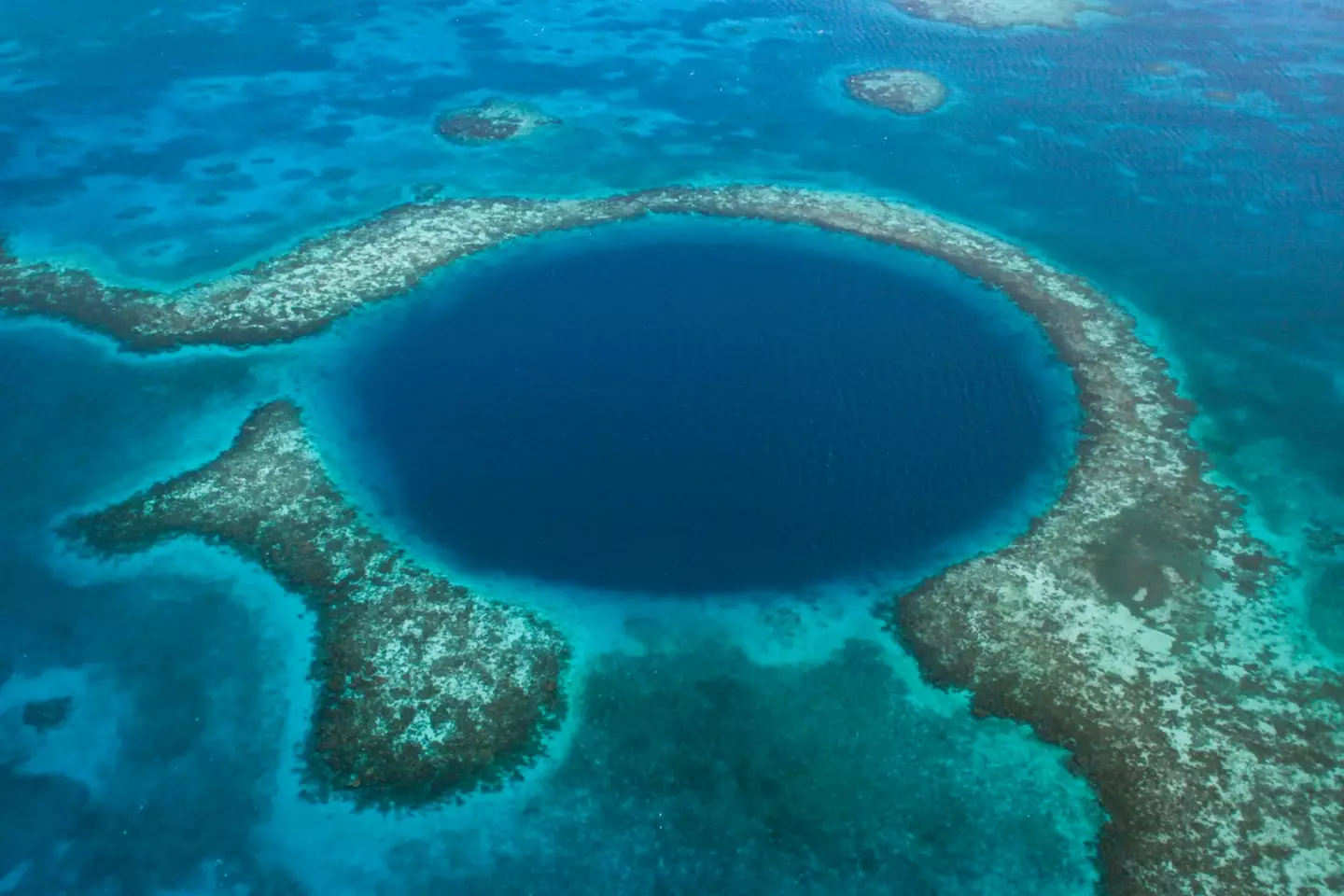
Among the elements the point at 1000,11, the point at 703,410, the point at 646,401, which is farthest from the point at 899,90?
the point at 646,401

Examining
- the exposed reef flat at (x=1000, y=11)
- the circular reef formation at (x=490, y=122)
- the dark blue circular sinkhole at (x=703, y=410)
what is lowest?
the dark blue circular sinkhole at (x=703, y=410)

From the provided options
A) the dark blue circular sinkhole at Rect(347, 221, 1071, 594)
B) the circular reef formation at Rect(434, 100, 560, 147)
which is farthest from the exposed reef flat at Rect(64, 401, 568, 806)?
the circular reef formation at Rect(434, 100, 560, 147)

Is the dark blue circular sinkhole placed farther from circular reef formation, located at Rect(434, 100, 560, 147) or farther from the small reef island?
circular reef formation, located at Rect(434, 100, 560, 147)

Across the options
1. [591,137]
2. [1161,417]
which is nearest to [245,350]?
[591,137]

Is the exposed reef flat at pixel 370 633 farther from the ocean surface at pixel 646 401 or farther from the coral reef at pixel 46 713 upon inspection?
the coral reef at pixel 46 713

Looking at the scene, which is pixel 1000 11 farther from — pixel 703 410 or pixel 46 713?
pixel 46 713

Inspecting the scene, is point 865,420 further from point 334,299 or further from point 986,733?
point 334,299

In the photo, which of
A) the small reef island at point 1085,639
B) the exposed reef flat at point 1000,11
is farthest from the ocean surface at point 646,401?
the exposed reef flat at point 1000,11
